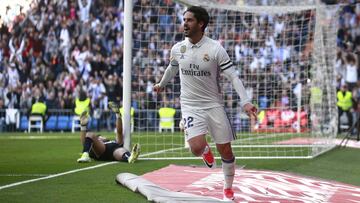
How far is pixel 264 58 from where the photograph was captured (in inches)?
741

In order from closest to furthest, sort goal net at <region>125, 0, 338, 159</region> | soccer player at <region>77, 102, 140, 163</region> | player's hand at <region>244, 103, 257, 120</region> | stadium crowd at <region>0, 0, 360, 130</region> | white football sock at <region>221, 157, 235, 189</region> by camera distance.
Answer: player's hand at <region>244, 103, 257, 120</region> → white football sock at <region>221, 157, 235, 189</region> → soccer player at <region>77, 102, 140, 163</region> → goal net at <region>125, 0, 338, 159</region> → stadium crowd at <region>0, 0, 360, 130</region>

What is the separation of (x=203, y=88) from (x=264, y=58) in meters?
10.5

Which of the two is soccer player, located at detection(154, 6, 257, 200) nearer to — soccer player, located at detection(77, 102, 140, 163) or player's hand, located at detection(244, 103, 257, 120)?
player's hand, located at detection(244, 103, 257, 120)

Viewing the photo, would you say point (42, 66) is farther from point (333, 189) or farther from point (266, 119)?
point (333, 189)

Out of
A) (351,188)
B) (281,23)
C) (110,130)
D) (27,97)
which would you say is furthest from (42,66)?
(351,188)

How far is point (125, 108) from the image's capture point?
45.9 ft

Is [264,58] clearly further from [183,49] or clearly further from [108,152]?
[183,49]

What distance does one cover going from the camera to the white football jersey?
841 centimetres

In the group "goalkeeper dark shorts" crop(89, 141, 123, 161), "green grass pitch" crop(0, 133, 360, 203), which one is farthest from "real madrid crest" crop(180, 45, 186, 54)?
"goalkeeper dark shorts" crop(89, 141, 123, 161)

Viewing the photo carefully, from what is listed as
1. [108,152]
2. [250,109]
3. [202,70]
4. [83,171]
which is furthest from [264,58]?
[250,109]

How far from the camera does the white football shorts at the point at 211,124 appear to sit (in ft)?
27.7

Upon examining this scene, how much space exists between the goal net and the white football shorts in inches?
245

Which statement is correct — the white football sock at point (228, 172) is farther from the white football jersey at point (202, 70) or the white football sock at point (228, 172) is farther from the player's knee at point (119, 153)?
the player's knee at point (119, 153)

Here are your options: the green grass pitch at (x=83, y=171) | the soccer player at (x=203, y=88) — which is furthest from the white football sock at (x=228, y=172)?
the green grass pitch at (x=83, y=171)
